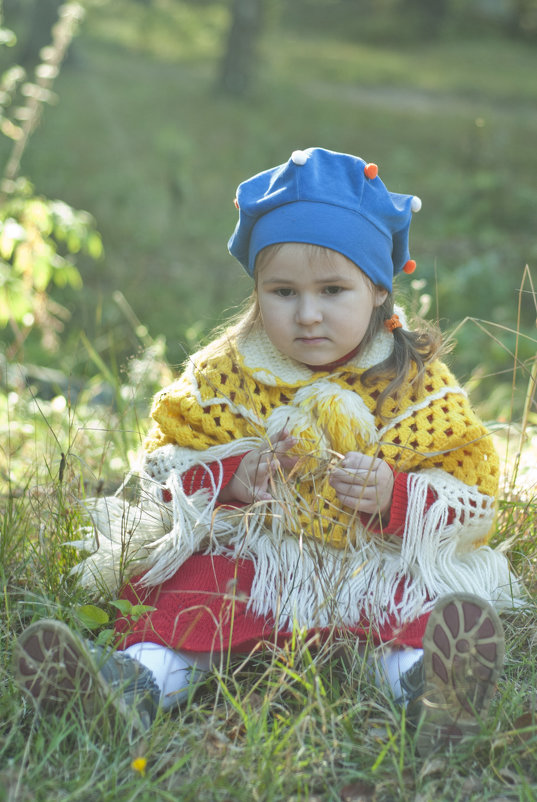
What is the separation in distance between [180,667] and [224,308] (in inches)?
128

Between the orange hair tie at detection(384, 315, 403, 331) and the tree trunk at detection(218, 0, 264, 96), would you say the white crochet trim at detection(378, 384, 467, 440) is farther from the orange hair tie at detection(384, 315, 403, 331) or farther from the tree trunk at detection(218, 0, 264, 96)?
the tree trunk at detection(218, 0, 264, 96)

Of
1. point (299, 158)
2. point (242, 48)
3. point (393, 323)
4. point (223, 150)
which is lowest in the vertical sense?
point (393, 323)

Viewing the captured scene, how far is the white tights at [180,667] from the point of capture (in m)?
1.91

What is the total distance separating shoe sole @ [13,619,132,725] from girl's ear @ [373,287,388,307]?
3.99 feet

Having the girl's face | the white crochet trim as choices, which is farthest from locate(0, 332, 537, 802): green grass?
the girl's face

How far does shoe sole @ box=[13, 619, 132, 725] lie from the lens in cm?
172

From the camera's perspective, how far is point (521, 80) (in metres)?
13.2

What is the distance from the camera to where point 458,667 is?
174cm

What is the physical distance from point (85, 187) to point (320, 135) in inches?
147

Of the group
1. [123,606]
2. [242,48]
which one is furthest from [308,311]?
[242,48]

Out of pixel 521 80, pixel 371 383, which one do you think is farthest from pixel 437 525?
pixel 521 80

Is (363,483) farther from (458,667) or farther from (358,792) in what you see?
(358,792)

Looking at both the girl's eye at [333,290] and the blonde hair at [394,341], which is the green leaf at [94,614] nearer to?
the blonde hair at [394,341]

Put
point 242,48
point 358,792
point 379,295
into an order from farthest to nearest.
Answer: point 242,48
point 379,295
point 358,792
